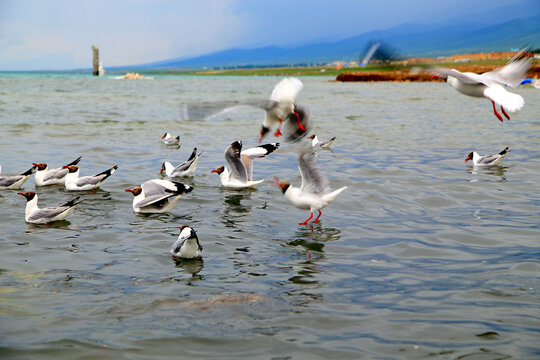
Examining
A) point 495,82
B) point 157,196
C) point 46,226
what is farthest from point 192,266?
point 495,82

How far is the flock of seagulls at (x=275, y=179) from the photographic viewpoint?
606cm

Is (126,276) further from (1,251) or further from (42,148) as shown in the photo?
(42,148)

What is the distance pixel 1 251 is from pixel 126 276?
2053mm

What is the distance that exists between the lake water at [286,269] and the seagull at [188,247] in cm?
15

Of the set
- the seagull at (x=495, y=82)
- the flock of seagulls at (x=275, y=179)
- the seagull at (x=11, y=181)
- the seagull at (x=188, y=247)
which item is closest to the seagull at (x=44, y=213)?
the flock of seagulls at (x=275, y=179)

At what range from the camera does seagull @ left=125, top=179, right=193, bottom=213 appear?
32.0 ft

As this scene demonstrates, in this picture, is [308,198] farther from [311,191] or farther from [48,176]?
[48,176]

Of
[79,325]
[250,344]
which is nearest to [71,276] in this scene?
[79,325]

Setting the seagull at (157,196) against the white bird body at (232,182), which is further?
the white bird body at (232,182)

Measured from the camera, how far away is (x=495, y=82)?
6078 millimetres

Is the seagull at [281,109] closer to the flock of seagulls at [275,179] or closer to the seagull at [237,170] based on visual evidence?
the flock of seagulls at [275,179]

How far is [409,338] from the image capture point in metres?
5.01

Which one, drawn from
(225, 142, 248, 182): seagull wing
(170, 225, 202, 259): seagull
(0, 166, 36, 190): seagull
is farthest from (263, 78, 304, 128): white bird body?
(0, 166, 36, 190): seagull

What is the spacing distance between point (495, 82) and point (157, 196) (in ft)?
→ 19.1
